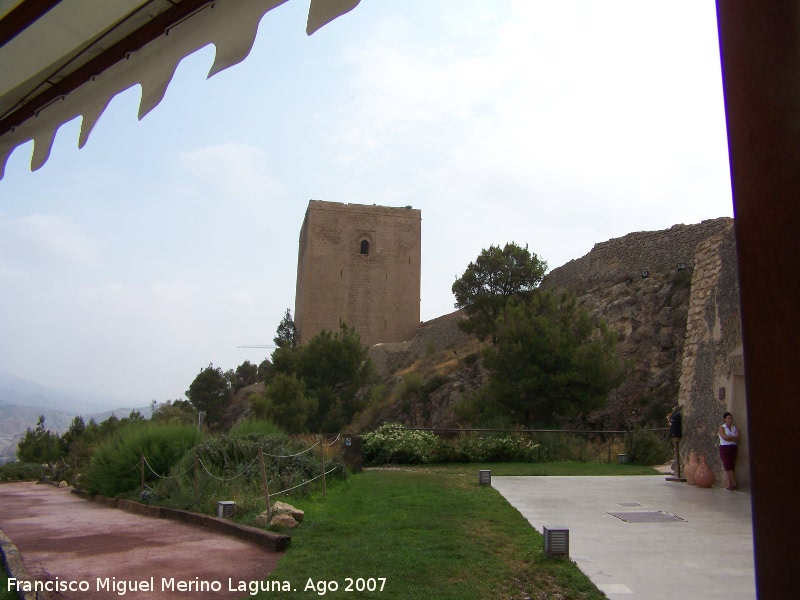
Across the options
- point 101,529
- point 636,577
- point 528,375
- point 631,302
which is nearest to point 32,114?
point 636,577

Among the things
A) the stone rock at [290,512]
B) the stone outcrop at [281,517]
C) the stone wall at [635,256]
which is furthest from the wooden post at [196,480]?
the stone wall at [635,256]

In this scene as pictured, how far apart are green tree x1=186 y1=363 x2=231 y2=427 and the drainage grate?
34943 millimetres

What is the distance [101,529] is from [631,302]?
2203 cm

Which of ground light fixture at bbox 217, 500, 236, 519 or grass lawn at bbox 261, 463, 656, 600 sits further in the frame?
ground light fixture at bbox 217, 500, 236, 519

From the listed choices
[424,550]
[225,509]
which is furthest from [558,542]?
[225,509]

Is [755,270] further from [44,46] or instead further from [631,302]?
[631,302]

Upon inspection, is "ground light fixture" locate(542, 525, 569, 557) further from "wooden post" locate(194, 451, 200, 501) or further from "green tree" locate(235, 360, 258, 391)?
"green tree" locate(235, 360, 258, 391)

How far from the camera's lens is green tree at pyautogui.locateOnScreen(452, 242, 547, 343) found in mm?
29391

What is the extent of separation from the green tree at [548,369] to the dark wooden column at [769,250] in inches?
674

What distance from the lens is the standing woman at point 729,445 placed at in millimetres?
7918

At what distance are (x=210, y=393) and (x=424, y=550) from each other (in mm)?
37071

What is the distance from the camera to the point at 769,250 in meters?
1.14

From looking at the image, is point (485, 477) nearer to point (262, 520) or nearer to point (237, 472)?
point (237, 472)

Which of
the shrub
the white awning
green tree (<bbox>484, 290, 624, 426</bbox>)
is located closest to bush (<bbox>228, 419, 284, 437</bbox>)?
the shrub
